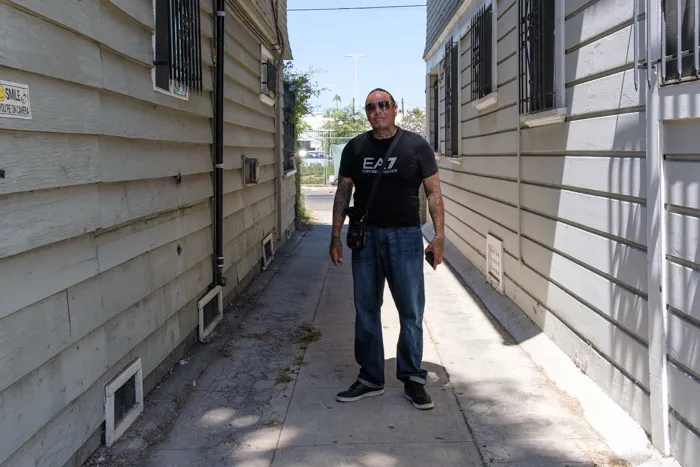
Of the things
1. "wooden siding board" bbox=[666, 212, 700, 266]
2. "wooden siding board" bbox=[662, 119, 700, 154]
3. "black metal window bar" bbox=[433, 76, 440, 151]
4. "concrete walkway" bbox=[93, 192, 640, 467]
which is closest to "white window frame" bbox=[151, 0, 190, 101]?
"concrete walkway" bbox=[93, 192, 640, 467]

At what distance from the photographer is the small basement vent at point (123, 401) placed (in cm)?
330

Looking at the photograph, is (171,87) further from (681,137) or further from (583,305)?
(681,137)

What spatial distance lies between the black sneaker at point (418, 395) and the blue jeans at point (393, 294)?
0.03 meters

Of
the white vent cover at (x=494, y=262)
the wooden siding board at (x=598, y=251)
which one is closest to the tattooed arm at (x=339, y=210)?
the wooden siding board at (x=598, y=251)

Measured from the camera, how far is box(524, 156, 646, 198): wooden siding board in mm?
3213

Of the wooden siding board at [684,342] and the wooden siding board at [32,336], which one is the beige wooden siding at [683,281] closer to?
the wooden siding board at [684,342]

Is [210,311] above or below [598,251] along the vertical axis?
below

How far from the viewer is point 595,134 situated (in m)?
3.73

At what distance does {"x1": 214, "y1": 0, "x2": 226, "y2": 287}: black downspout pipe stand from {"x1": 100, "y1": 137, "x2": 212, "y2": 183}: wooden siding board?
0.93 feet

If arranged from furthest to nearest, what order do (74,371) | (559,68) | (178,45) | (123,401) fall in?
(178,45) < (559,68) < (123,401) < (74,371)

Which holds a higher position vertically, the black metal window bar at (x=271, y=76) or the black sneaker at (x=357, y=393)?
the black metal window bar at (x=271, y=76)

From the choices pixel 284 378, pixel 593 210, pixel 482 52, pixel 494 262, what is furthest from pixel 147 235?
pixel 482 52

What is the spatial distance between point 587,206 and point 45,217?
2.83m

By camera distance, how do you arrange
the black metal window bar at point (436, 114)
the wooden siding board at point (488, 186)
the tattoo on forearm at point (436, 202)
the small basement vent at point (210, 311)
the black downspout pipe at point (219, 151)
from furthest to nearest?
1. the black metal window bar at point (436, 114)
2. the wooden siding board at point (488, 186)
3. the black downspout pipe at point (219, 151)
4. the small basement vent at point (210, 311)
5. the tattoo on forearm at point (436, 202)
